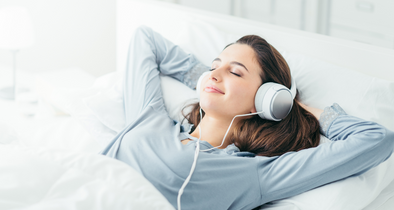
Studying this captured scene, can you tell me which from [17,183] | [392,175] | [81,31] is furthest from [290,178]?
Result: [81,31]

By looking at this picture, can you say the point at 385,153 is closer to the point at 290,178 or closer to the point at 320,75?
the point at 290,178

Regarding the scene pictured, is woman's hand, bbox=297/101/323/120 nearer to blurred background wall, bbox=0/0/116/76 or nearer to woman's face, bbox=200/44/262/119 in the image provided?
woman's face, bbox=200/44/262/119

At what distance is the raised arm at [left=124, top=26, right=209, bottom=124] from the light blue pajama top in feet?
0.47

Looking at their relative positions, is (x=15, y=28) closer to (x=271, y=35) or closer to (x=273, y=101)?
(x=271, y=35)

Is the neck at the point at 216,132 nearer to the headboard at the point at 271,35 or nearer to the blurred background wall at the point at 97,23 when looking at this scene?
the headboard at the point at 271,35

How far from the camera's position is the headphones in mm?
1068

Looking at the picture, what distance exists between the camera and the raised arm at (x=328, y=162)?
3.05ft

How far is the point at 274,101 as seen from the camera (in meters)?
1.07

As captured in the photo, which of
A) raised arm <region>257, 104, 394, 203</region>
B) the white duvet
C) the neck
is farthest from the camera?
the neck

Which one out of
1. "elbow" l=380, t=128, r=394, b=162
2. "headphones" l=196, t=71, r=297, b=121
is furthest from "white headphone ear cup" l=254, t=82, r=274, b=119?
"elbow" l=380, t=128, r=394, b=162

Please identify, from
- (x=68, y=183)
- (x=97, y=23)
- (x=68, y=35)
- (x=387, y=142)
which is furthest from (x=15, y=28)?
(x=387, y=142)

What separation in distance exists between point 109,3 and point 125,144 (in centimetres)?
194

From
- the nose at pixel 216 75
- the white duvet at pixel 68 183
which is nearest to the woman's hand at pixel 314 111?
the nose at pixel 216 75

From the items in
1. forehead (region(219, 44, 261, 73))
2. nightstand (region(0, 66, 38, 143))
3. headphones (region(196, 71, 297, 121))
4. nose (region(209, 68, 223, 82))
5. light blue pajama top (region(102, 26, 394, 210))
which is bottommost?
nightstand (region(0, 66, 38, 143))
